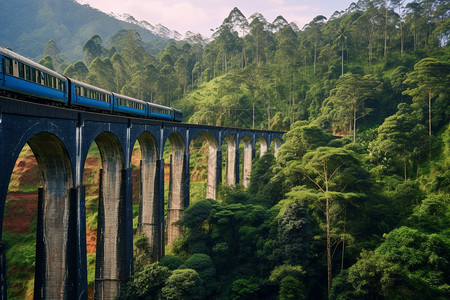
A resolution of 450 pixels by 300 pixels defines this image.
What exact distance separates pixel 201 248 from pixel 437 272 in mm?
15353

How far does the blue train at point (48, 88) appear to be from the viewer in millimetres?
9985

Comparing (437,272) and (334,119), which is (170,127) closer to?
(437,272)

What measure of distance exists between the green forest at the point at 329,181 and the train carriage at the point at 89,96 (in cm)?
1035

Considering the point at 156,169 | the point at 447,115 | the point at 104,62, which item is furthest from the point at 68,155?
the point at 104,62

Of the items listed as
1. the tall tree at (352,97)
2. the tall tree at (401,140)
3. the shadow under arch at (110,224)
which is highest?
the tall tree at (352,97)

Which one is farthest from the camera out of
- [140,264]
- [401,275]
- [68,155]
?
[140,264]

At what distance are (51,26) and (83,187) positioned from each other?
183 meters

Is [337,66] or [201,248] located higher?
[337,66]

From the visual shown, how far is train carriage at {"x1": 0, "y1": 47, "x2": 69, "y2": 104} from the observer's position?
9767mm

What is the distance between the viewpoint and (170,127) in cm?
2536

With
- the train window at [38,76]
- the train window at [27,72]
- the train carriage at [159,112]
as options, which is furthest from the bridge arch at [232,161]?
the train window at [27,72]

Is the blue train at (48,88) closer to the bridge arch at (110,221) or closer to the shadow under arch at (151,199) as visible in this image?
the bridge arch at (110,221)

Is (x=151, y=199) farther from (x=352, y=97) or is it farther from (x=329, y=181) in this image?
(x=352, y=97)

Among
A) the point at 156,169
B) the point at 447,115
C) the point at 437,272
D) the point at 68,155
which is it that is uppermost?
the point at 447,115
